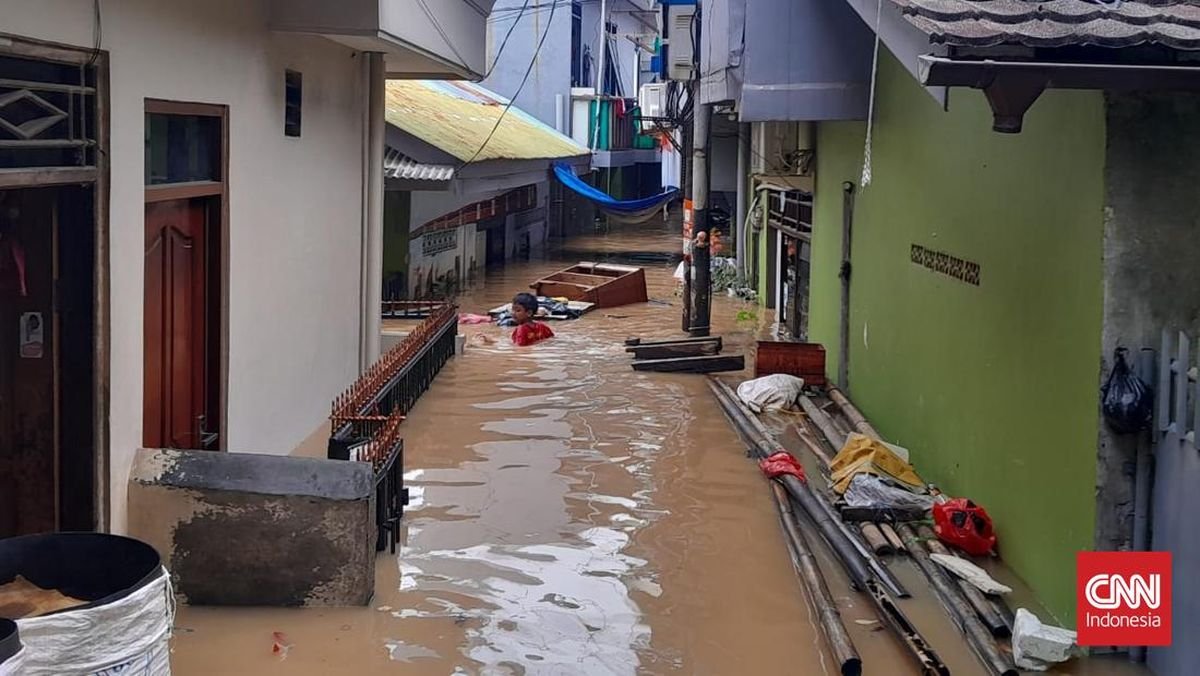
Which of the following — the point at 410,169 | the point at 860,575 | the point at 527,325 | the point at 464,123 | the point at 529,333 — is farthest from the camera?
the point at 464,123

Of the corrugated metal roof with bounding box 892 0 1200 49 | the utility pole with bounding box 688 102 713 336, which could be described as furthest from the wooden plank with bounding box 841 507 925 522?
the utility pole with bounding box 688 102 713 336

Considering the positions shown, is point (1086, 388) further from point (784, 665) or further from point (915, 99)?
point (915, 99)

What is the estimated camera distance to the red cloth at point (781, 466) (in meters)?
9.74

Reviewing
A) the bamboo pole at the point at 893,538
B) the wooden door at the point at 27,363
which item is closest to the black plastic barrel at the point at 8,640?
the wooden door at the point at 27,363

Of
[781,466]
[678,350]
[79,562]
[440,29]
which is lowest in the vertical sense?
[781,466]

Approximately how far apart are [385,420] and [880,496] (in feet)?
11.0

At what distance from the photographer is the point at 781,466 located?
9867mm

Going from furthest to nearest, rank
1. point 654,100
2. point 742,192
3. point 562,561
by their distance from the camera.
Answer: point 654,100, point 742,192, point 562,561

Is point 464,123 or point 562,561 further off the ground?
point 464,123

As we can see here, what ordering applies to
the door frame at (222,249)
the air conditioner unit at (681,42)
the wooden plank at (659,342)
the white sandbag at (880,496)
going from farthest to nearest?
1. the air conditioner unit at (681,42)
2. the wooden plank at (659,342)
3. the white sandbag at (880,496)
4. the door frame at (222,249)

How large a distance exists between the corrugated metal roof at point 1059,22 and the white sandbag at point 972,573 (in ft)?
10.5

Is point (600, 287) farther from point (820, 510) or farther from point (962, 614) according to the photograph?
point (962, 614)

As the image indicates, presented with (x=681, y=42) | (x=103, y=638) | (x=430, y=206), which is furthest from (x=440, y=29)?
(x=430, y=206)

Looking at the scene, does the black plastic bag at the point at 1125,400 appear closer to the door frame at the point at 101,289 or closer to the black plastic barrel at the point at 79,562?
the black plastic barrel at the point at 79,562
